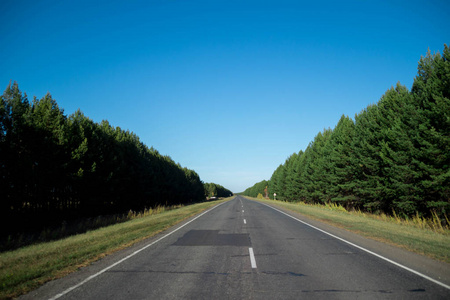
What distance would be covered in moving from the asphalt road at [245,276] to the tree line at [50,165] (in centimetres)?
1309

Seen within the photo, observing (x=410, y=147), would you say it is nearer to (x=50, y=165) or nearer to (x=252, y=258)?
(x=252, y=258)

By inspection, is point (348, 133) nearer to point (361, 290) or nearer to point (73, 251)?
point (361, 290)

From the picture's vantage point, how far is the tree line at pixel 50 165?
1516cm

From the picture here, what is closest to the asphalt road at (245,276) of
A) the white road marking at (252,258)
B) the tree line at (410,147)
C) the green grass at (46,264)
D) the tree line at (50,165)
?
the white road marking at (252,258)

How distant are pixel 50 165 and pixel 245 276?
62.3 feet

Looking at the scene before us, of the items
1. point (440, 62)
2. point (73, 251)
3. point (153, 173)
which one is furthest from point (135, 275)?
point (153, 173)

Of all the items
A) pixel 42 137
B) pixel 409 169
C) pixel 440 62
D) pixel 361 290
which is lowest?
pixel 361 290

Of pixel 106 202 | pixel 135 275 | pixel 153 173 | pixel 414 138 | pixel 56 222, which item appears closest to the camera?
pixel 135 275

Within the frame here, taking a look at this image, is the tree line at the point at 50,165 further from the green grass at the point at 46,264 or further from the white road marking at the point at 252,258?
the white road marking at the point at 252,258

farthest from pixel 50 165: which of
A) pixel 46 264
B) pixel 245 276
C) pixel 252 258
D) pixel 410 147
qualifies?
pixel 410 147

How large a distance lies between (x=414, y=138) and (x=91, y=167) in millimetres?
27256

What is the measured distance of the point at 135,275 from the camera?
5.46 meters

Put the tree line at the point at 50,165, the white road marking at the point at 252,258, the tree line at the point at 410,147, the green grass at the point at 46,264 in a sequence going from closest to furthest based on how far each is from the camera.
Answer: the green grass at the point at 46,264, the white road marking at the point at 252,258, the tree line at the point at 410,147, the tree line at the point at 50,165

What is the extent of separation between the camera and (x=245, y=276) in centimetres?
→ 530
